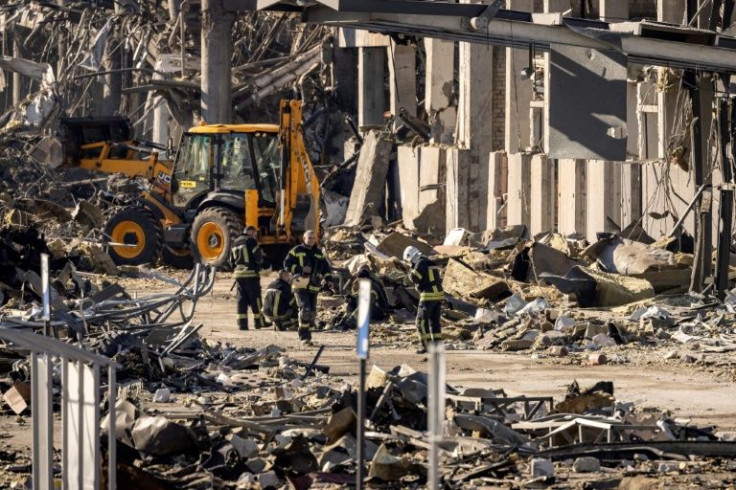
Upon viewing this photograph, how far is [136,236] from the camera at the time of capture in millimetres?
27969

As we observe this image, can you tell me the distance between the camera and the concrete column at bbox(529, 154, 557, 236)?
29.2m

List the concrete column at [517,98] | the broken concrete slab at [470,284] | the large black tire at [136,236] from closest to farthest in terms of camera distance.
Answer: the broken concrete slab at [470,284], the large black tire at [136,236], the concrete column at [517,98]

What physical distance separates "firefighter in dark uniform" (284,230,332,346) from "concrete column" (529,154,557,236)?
9.66m

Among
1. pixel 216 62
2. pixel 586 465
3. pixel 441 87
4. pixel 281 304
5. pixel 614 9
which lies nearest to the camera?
pixel 586 465

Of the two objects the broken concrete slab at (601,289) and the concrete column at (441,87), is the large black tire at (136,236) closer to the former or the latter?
the broken concrete slab at (601,289)

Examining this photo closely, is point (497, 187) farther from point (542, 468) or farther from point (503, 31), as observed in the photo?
point (542, 468)

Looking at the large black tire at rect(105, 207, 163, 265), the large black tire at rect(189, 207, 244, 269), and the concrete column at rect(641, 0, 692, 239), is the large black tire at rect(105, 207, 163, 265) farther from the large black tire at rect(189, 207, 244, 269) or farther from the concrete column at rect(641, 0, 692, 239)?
the concrete column at rect(641, 0, 692, 239)

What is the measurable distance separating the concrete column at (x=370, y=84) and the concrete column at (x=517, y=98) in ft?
24.5

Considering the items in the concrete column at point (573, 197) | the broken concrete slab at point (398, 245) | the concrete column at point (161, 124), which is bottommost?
the broken concrete slab at point (398, 245)

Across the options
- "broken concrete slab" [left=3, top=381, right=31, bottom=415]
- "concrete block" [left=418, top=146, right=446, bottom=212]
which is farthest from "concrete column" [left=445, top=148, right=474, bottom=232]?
"broken concrete slab" [left=3, top=381, right=31, bottom=415]

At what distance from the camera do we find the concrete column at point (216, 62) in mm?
35688

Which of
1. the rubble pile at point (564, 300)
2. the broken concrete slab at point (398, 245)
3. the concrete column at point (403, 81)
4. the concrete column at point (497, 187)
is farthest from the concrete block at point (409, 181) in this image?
the broken concrete slab at point (398, 245)

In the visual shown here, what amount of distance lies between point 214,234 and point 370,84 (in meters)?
11.8

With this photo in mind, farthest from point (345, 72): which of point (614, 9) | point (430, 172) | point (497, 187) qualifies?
point (614, 9)
